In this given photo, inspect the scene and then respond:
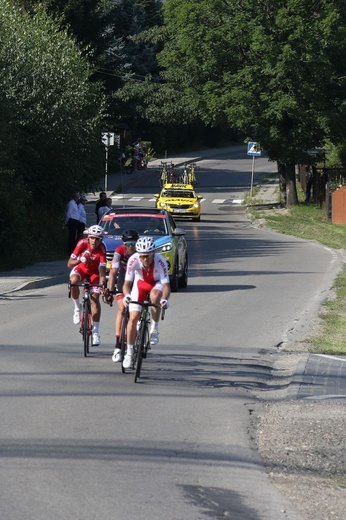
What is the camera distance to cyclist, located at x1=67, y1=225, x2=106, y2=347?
1355 cm

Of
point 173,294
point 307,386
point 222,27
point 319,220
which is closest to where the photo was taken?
point 307,386

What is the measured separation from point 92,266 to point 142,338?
242 cm

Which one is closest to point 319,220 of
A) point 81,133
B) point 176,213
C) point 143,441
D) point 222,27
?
point 176,213

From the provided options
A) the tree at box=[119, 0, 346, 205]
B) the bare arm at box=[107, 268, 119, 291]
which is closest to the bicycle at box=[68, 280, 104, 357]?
the bare arm at box=[107, 268, 119, 291]

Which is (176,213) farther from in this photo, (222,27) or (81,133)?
(81,133)

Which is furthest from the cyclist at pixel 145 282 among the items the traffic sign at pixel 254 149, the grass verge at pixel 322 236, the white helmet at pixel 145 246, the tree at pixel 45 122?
the traffic sign at pixel 254 149

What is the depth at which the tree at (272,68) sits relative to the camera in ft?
161

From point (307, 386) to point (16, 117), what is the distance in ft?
65.1

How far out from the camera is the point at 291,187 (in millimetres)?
53250

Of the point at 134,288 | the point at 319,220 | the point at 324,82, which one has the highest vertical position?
the point at 324,82

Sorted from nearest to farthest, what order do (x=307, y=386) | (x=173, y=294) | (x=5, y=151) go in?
(x=307, y=386)
(x=173, y=294)
(x=5, y=151)

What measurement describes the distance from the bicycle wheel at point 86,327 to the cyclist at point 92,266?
0.06 meters

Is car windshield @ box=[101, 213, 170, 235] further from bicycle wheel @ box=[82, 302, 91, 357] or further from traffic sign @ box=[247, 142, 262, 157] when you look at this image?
traffic sign @ box=[247, 142, 262, 157]

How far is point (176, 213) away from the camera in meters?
47.6
